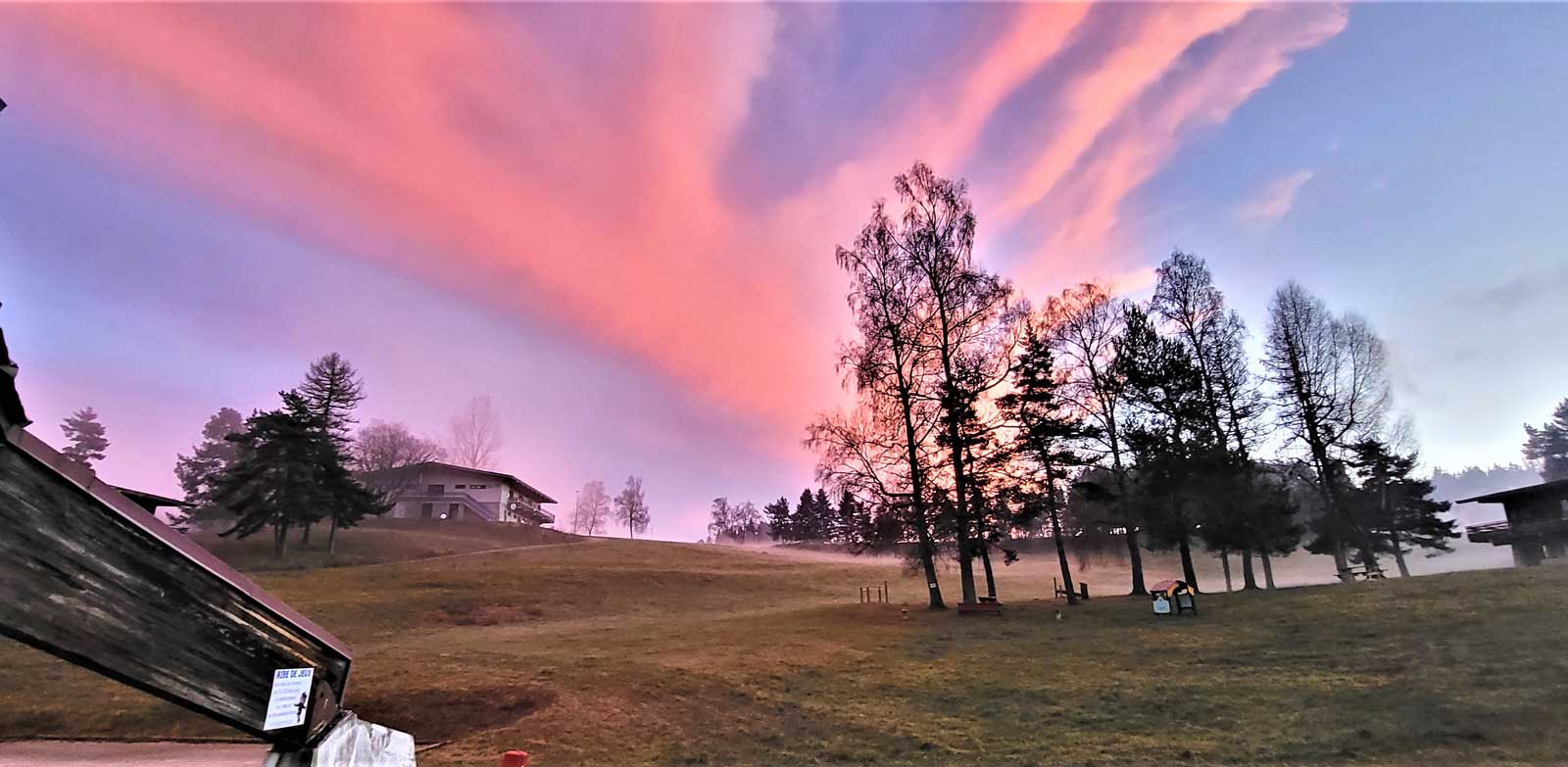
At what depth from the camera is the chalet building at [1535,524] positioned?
33625 mm

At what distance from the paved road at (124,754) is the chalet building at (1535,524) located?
166 ft

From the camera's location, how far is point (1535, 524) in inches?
1340

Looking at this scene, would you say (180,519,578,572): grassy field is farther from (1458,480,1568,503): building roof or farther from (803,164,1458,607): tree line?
(1458,480,1568,503): building roof

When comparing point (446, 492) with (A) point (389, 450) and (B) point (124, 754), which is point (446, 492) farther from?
(B) point (124, 754)

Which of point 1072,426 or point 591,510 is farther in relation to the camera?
point 591,510

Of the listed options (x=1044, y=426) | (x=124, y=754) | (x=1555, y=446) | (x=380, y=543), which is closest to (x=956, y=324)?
(x=1044, y=426)

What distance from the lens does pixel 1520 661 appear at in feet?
41.4

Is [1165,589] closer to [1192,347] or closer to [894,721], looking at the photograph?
[1192,347]

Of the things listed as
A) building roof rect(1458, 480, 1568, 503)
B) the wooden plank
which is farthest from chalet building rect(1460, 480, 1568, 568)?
the wooden plank

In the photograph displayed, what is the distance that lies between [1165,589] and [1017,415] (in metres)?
8.84

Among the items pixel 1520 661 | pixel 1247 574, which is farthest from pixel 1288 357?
pixel 1520 661

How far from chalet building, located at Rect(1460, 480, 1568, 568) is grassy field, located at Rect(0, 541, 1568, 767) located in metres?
17.3

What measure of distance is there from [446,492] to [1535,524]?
3421 inches

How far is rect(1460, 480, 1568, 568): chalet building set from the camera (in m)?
33.6
